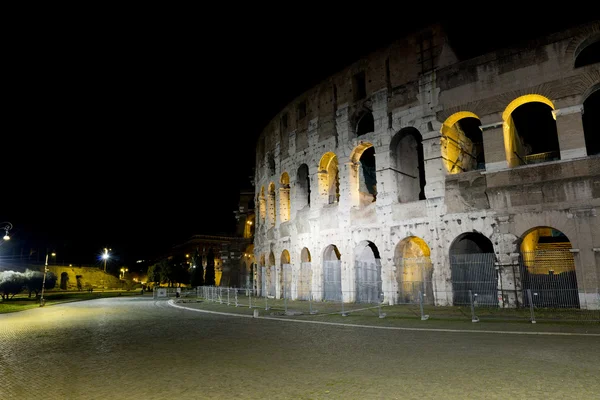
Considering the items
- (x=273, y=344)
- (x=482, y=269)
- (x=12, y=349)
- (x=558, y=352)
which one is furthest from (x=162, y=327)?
(x=482, y=269)

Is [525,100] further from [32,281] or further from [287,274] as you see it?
[32,281]

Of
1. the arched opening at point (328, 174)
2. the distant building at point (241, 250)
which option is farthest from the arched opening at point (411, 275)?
the distant building at point (241, 250)

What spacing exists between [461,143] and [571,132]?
5.84 metres

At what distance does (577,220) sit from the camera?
15.4m

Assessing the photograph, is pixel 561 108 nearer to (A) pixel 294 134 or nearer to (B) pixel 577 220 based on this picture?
(B) pixel 577 220

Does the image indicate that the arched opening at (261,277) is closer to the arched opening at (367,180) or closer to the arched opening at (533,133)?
the arched opening at (367,180)

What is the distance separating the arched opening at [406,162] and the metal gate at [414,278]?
10.7 feet

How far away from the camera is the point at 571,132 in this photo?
15.9m

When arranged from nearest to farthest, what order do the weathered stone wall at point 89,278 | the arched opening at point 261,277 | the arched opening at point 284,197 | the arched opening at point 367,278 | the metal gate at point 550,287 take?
1. the metal gate at point 550,287
2. the arched opening at point 367,278
3. the arched opening at point 284,197
4. the arched opening at point 261,277
5. the weathered stone wall at point 89,278

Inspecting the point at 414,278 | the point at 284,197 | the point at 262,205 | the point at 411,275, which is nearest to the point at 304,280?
the point at 284,197

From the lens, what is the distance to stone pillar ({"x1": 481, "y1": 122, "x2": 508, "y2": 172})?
1730 cm

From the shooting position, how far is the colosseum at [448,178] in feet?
52.1

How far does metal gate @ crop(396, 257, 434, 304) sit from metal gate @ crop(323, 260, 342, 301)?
3.80 metres

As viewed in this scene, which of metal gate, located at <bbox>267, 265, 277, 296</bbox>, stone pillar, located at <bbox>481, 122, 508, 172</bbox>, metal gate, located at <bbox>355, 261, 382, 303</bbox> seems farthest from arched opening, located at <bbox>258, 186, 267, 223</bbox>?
stone pillar, located at <bbox>481, 122, 508, 172</bbox>
